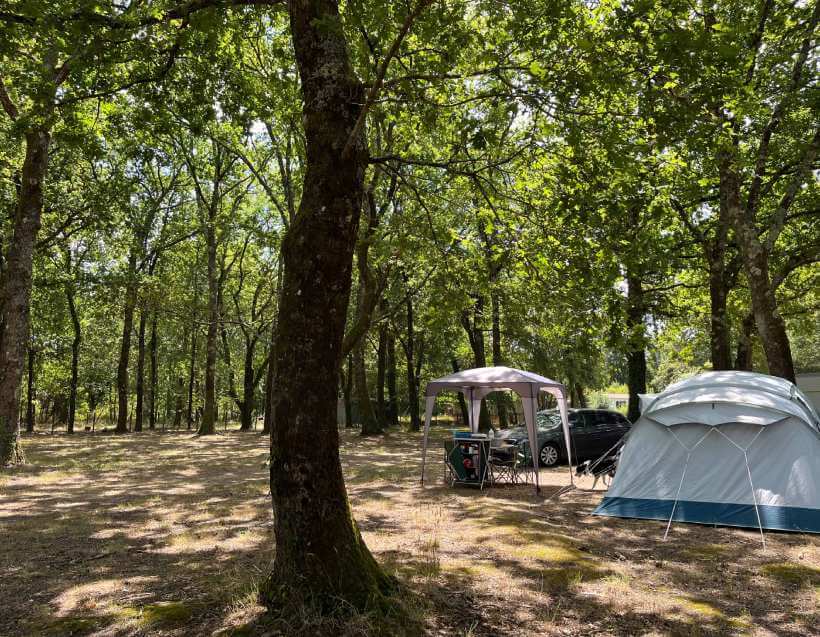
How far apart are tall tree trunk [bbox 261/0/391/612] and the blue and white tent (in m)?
5.54

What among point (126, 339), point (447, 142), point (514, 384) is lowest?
point (514, 384)

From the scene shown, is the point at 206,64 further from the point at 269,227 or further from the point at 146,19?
the point at 269,227

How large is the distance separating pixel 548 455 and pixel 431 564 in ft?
33.7

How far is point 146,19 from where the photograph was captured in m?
5.21

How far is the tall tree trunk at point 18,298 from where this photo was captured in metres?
11.7

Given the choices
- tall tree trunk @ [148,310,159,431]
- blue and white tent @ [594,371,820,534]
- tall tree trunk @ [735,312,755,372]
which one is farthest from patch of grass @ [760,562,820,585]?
tall tree trunk @ [148,310,159,431]

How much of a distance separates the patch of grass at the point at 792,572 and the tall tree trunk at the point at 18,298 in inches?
523

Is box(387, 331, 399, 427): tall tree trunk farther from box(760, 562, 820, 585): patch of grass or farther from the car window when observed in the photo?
box(760, 562, 820, 585): patch of grass

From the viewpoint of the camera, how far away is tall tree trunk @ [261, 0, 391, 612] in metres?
3.96

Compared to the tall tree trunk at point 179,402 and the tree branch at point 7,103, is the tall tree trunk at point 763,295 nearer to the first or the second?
the tree branch at point 7,103

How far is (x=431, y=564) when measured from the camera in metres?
5.59

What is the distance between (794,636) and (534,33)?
5.24m

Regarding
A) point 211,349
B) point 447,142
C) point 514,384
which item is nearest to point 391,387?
point 211,349

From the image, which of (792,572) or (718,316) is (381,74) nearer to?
(792,572)
